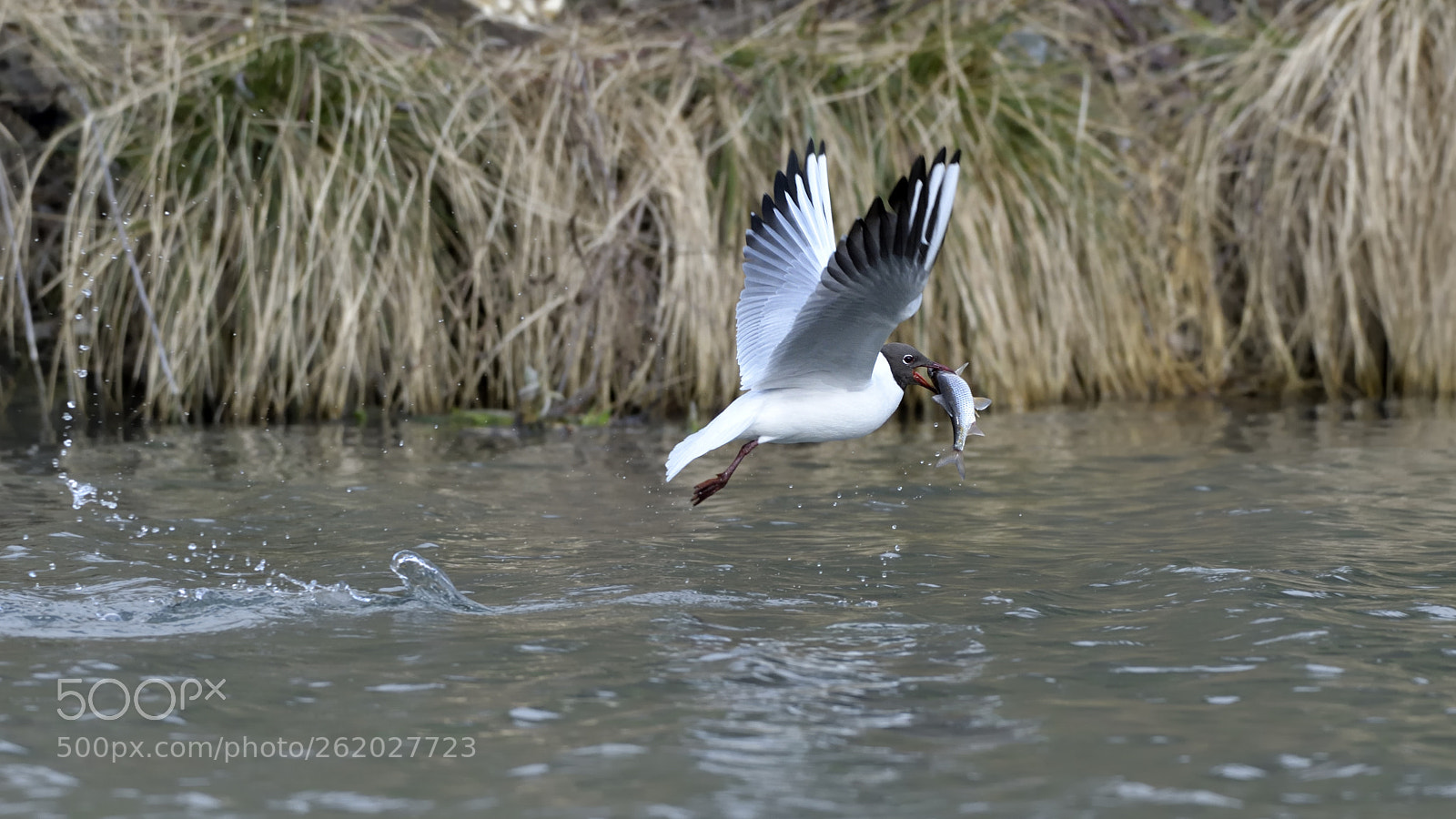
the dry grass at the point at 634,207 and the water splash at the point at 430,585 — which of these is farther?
the dry grass at the point at 634,207

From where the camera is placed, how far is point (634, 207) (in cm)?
706

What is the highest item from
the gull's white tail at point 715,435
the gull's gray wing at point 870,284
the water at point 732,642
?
the gull's gray wing at point 870,284

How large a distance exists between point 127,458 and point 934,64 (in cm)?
418

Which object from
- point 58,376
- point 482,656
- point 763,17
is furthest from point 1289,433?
point 58,376

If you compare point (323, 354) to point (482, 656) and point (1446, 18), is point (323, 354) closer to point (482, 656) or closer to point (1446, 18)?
point (482, 656)

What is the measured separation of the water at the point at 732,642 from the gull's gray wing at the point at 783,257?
575 millimetres

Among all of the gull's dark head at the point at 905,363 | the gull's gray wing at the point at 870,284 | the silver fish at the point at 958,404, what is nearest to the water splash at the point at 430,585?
the gull's gray wing at the point at 870,284

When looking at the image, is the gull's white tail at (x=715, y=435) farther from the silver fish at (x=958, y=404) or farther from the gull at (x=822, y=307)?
the silver fish at (x=958, y=404)

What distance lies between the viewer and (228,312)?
6.68 metres

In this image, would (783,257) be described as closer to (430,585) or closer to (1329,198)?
(430,585)

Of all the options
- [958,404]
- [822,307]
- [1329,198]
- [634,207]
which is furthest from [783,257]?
[1329,198]

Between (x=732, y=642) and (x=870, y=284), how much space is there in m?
0.90

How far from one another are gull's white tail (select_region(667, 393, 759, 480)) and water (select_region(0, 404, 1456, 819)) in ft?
0.91

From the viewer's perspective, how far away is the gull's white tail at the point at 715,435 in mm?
3979
